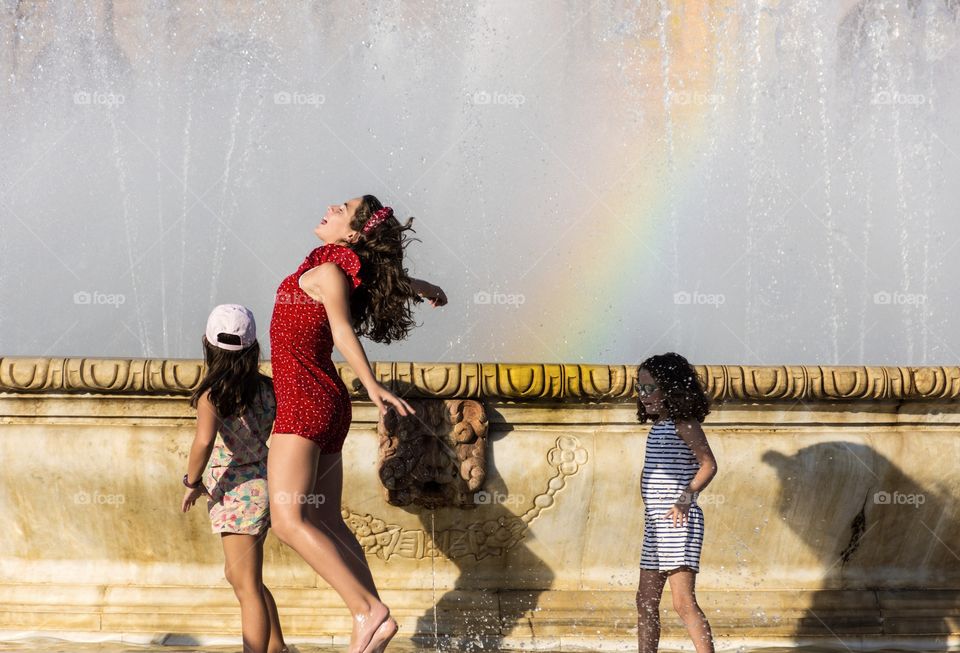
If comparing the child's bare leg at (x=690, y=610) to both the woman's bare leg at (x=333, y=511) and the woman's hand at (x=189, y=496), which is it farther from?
the woman's hand at (x=189, y=496)

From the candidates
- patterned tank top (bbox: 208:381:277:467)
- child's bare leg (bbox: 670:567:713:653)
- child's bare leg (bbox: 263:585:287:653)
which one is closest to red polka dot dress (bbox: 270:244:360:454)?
patterned tank top (bbox: 208:381:277:467)

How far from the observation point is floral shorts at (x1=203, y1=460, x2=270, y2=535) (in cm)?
335

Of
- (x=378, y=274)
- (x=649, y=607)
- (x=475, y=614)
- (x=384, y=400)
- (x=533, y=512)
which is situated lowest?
(x=475, y=614)

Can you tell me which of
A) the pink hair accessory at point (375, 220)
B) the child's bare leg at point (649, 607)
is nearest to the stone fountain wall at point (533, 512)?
the child's bare leg at point (649, 607)

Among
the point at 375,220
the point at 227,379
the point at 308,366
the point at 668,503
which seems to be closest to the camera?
the point at 308,366

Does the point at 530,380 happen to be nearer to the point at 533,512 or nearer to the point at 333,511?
the point at 533,512

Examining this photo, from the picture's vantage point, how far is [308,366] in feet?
10.0

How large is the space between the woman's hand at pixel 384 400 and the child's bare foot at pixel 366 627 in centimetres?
55

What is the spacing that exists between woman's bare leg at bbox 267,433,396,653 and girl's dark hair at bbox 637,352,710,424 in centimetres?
108

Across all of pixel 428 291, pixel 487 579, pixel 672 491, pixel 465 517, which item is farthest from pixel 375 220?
pixel 487 579

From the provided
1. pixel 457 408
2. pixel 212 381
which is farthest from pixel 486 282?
pixel 212 381

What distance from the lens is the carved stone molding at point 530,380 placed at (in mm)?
3826

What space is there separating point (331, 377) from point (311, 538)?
0.43m

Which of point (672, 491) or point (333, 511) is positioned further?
point (672, 491)
